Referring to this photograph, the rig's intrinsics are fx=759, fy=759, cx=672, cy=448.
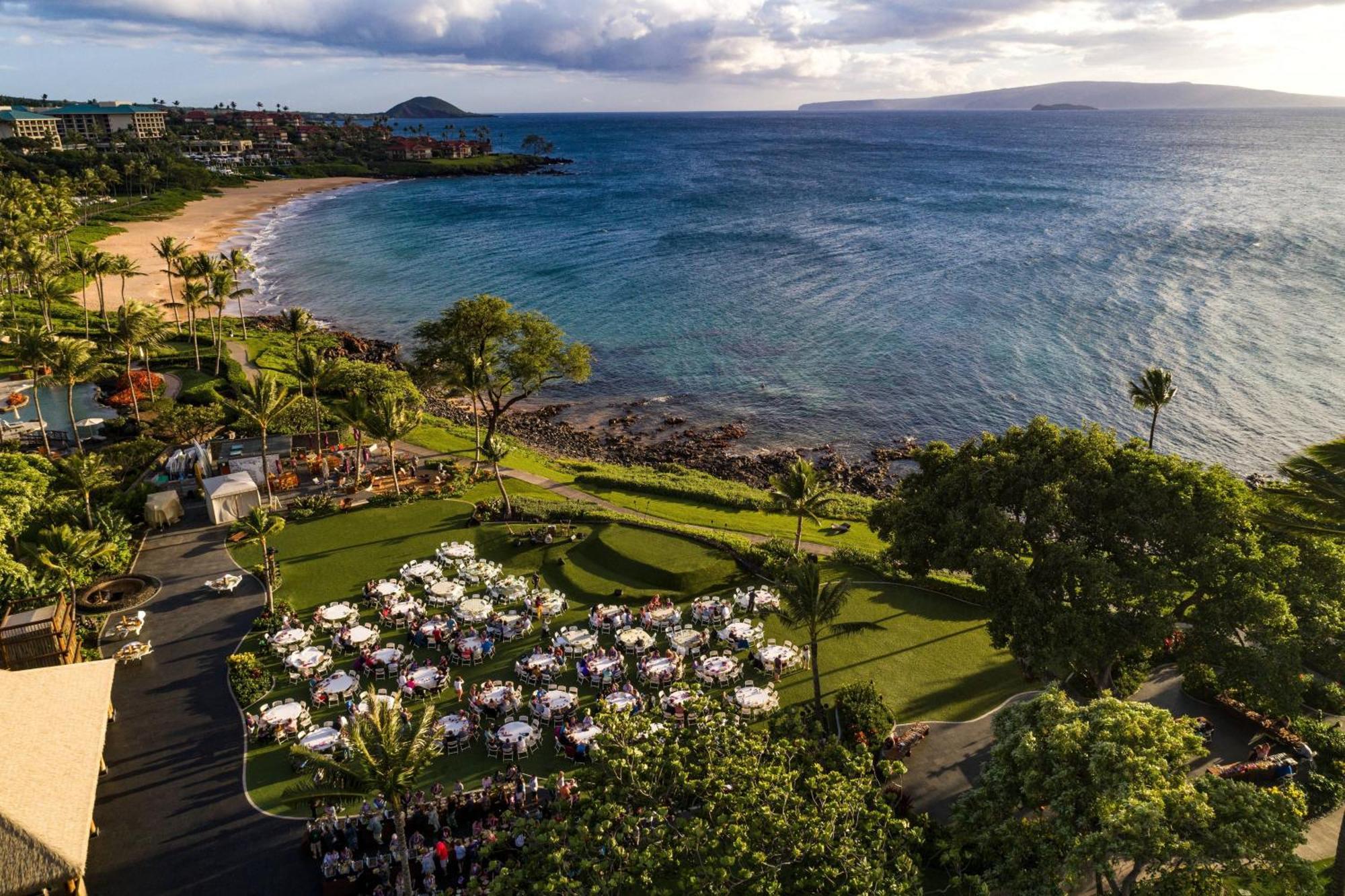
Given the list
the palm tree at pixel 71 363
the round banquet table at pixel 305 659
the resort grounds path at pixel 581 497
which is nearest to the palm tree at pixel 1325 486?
the resort grounds path at pixel 581 497

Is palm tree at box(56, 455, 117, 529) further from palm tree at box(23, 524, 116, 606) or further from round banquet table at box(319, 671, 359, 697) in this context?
round banquet table at box(319, 671, 359, 697)

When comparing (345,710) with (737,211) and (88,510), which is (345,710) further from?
(737,211)

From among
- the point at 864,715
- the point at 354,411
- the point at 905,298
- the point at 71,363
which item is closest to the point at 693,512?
the point at 354,411

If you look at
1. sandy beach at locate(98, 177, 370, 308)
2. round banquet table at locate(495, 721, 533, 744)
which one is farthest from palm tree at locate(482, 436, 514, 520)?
sandy beach at locate(98, 177, 370, 308)

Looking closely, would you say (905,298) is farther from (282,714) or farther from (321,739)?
(321,739)

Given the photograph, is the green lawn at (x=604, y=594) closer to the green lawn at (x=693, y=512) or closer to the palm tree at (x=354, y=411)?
the green lawn at (x=693, y=512)

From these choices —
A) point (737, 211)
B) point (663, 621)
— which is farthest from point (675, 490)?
point (737, 211)
